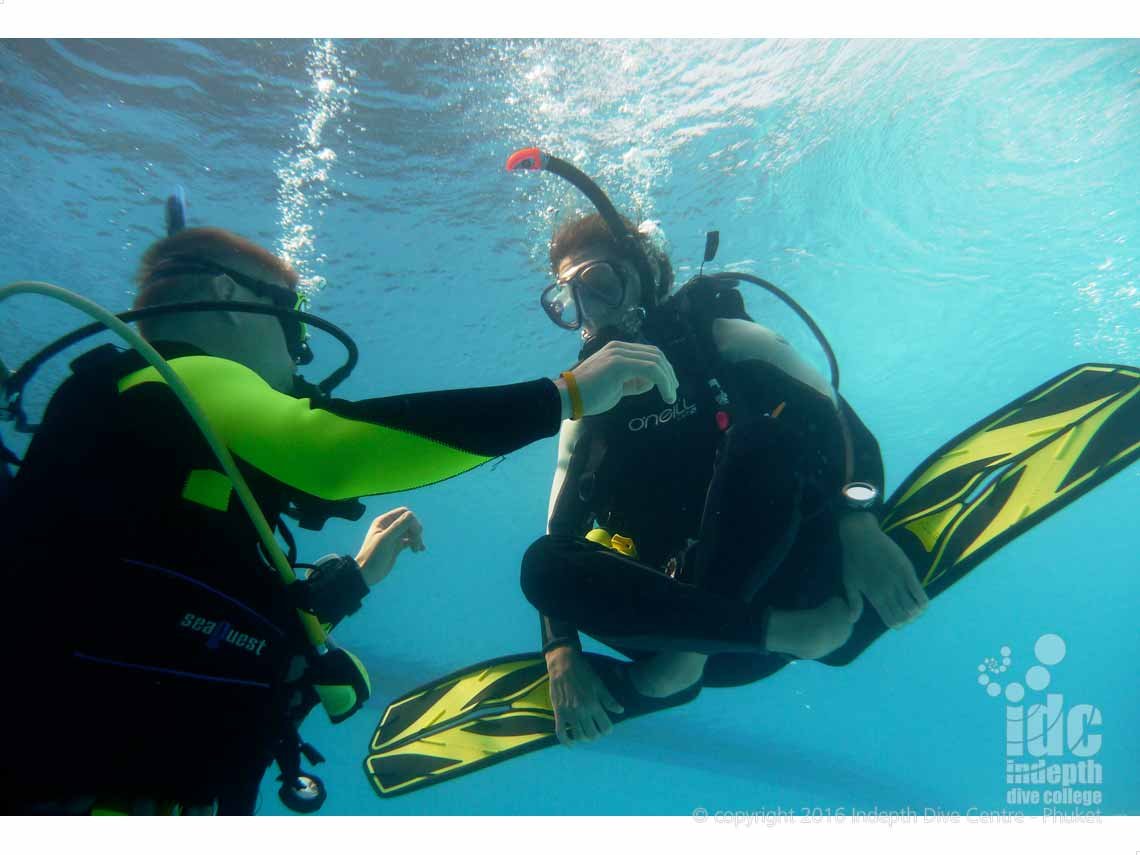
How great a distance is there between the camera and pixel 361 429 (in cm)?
171

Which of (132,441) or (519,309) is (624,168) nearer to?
(519,309)

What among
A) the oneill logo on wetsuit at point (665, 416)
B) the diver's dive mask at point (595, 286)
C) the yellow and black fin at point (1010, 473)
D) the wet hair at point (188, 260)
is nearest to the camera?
the wet hair at point (188, 260)

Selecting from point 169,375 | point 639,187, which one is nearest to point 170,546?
point 169,375

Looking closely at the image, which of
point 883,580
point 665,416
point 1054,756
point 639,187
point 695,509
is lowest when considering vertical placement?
point 1054,756

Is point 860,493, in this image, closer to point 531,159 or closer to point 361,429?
point 361,429

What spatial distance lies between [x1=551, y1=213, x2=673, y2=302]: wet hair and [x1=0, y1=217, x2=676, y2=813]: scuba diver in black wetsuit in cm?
237

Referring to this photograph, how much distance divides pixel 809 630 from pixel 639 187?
9066 millimetres

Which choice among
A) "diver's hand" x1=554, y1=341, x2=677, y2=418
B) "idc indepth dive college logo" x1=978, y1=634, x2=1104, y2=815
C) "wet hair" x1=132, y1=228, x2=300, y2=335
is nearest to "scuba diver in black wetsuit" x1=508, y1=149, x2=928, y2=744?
"diver's hand" x1=554, y1=341, x2=677, y2=418

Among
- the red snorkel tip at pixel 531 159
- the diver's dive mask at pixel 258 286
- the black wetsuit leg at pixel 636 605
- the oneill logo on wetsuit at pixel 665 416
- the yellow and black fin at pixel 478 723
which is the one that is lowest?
the yellow and black fin at pixel 478 723

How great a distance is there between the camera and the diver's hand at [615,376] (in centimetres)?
206

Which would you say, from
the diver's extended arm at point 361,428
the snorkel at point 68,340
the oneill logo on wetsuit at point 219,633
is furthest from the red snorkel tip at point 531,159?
the oneill logo on wetsuit at point 219,633

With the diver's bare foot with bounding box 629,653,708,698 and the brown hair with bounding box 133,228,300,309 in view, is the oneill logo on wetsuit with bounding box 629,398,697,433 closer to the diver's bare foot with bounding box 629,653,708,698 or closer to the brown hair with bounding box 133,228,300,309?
the diver's bare foot with bounding box 629,653,708,698

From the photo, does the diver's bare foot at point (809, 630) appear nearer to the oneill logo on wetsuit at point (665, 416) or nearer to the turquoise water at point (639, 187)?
the oneill logo on wetsuit at point (665, 416)

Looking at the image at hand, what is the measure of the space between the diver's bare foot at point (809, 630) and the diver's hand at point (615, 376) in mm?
1213
